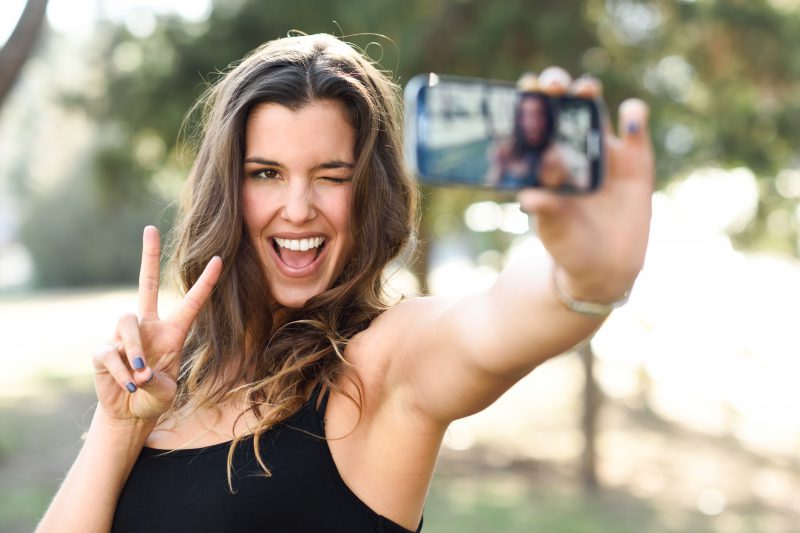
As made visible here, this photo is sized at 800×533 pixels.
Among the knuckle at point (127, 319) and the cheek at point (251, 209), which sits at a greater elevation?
the cheek at point (251, 209)

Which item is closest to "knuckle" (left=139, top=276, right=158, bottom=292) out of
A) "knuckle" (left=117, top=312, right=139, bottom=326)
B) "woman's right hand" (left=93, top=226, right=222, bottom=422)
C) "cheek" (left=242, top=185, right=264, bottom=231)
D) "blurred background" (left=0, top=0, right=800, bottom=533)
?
"woman's right hand" (left=93, top=226, right=222, bottom=422)

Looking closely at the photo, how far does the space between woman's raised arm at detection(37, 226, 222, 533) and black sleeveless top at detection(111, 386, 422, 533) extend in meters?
0.06

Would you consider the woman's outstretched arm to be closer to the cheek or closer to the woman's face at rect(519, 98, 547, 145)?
the woman's face at rect(519, 98, 547, 145)

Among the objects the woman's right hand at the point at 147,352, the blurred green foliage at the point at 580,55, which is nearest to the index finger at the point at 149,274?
the woman's right hand at the point at 147,352

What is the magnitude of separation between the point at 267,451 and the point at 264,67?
0.76m

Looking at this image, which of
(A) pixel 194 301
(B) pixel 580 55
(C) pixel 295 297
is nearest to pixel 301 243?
(C) pixel 295 297

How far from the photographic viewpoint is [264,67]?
1.77m

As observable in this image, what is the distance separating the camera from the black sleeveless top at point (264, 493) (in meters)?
1.45

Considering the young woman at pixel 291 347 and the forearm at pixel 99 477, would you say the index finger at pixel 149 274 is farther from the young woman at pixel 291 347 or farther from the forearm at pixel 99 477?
the forearm at pixel 99 477

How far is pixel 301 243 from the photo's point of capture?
1723 mm

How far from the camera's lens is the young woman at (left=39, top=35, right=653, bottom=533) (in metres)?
1.45

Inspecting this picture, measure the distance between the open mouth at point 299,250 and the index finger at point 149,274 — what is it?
0.79 ft

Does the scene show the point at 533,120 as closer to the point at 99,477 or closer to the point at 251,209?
the point at 251,209

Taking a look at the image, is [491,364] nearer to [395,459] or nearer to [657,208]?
[395,459]
